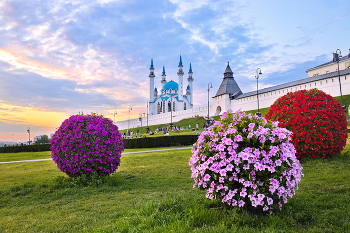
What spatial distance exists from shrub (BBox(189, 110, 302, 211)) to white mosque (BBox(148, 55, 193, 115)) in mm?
93632

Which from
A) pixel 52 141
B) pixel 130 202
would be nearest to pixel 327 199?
pixel 130 202

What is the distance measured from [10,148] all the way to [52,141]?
3230 cm

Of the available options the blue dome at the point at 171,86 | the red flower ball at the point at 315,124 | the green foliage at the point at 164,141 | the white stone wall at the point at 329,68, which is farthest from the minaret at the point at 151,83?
the red flower ball at the point at 315,124

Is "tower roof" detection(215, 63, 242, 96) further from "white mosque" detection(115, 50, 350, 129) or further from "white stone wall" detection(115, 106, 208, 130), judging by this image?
"white stone wall" detection(115, 106, 208, 130)

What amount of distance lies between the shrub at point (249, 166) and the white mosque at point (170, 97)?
93632 mm

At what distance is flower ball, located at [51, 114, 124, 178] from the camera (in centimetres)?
Result: 889

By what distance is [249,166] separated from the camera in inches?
171

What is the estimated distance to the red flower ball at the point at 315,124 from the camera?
9.88 m

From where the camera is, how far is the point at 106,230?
4426mm

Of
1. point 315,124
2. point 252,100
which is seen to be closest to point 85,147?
point 315,124

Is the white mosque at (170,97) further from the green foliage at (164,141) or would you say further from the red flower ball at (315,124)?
the red flower ball at (315,124)

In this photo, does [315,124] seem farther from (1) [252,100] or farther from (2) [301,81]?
(1) [252,100]

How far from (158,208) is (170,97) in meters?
95.6

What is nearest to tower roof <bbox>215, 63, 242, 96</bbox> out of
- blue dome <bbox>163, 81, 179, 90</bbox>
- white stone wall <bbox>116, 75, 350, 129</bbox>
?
white stone wall <bbox>116, 75, 350, 129</bbox>
